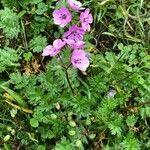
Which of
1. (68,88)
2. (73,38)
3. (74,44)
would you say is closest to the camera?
(74,44)

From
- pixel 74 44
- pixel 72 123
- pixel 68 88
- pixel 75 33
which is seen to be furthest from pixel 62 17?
pixel 72 123

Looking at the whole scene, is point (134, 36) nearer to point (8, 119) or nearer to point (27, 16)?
point (27, 16)

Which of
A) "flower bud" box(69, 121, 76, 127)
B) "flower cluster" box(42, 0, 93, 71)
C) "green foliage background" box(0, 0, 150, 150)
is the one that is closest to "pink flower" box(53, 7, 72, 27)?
"flower cluster" box(42, 0, 93, 71)

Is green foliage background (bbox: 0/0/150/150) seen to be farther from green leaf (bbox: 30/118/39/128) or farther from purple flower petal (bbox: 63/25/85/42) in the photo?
purple flower petal (bbox: 63/25/85/42)

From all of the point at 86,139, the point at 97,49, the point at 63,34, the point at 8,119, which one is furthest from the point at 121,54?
the point at 8,119

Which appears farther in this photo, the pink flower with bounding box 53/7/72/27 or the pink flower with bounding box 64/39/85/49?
the pink flower with bounding box 53/7/72/27

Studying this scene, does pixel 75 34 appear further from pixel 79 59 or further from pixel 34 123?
pixel 34 123

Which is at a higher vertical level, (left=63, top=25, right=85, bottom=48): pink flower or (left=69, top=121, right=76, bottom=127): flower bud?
(left=63, top=25, right=85, bottom=48): pink flower
